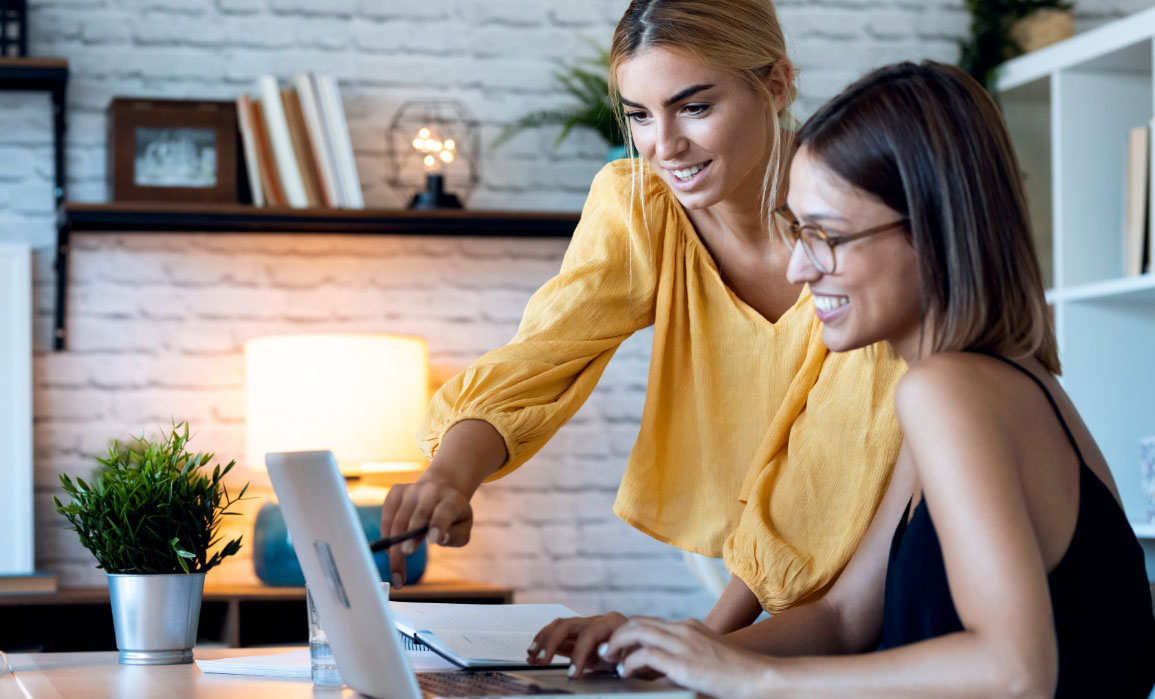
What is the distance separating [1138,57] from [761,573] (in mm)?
2101

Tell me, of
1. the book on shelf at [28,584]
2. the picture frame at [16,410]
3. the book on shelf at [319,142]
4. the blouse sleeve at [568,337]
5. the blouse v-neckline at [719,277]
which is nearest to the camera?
the blouse sleeve at [568,337]

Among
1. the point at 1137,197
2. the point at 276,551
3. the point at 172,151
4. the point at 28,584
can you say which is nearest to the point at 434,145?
the point at 172,151

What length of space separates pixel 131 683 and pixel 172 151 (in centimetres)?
202

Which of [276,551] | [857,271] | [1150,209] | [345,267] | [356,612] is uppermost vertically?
[1150,209]

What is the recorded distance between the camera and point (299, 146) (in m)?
3.06

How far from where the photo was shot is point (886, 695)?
3.19ft

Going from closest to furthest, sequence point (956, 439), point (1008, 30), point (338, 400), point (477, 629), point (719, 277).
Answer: point (956, 439) → point (477, 629) → point (719, 277) → point (338, 400) → point (1008, 30)

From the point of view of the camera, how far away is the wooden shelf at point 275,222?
9.70ft

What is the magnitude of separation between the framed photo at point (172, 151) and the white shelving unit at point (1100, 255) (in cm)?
191

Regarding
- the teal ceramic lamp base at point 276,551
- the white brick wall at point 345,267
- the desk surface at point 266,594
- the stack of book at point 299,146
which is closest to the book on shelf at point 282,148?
the stack of book at point 299,146

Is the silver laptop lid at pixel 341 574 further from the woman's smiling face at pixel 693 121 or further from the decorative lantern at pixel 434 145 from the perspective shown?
the decorative lantern at pixel 434 145

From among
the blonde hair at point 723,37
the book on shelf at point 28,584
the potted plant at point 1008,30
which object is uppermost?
the potted plant at point 1008,30

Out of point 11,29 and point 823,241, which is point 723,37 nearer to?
point 823,241

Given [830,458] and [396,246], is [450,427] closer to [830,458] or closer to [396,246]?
[830,458]
